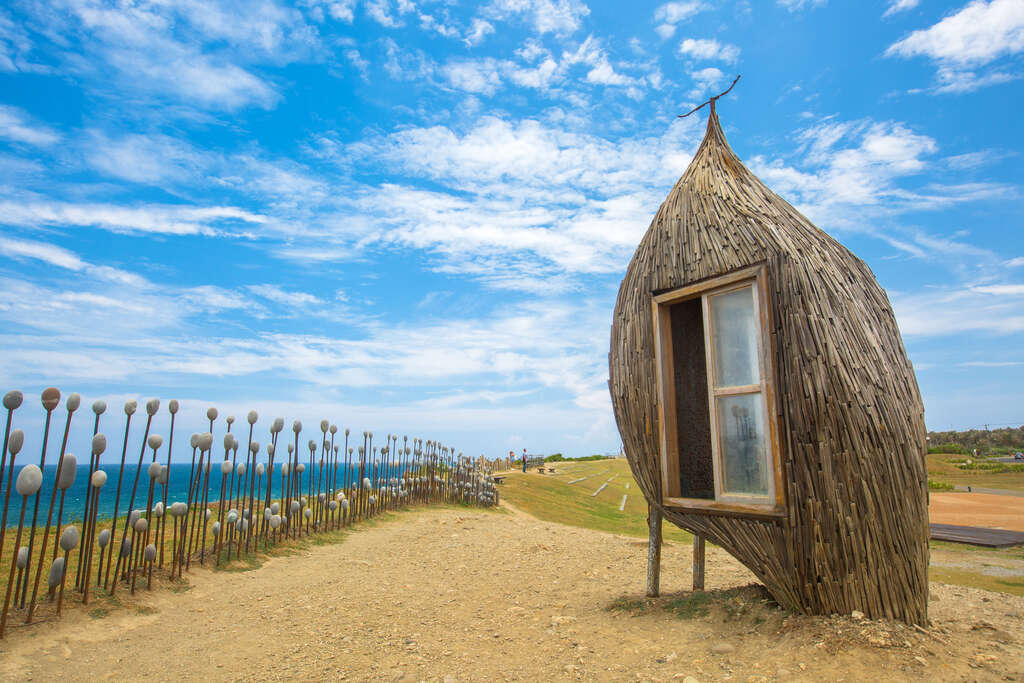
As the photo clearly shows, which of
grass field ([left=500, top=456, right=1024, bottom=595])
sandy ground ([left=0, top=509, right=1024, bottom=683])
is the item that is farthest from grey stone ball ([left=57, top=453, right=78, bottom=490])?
grass field ([left=500, top=456, right=1024, bottom=595])

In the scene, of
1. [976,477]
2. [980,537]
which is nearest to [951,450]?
[976,477]

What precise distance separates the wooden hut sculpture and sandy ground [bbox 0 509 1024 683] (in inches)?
17.8

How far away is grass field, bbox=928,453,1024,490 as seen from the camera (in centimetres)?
2620

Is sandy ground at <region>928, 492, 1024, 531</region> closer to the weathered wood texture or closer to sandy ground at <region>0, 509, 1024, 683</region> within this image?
the weathered wood texture

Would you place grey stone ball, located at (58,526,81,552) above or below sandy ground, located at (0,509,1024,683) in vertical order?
above

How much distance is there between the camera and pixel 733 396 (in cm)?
523

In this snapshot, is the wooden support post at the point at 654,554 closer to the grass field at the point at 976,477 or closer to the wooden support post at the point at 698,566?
the wooden support post at the point at 698,566

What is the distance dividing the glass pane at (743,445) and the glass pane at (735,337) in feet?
0.62

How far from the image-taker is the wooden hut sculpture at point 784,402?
450cm

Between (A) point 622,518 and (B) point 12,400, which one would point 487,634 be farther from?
(A) point 622,518

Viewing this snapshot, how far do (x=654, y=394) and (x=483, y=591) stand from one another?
3.82m

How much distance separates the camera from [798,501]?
4605 millimetres

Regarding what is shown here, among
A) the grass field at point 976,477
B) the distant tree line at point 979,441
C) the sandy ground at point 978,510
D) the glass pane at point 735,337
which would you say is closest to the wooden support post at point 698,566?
the glass pane at point 735,337

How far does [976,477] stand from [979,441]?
96.5 ft
